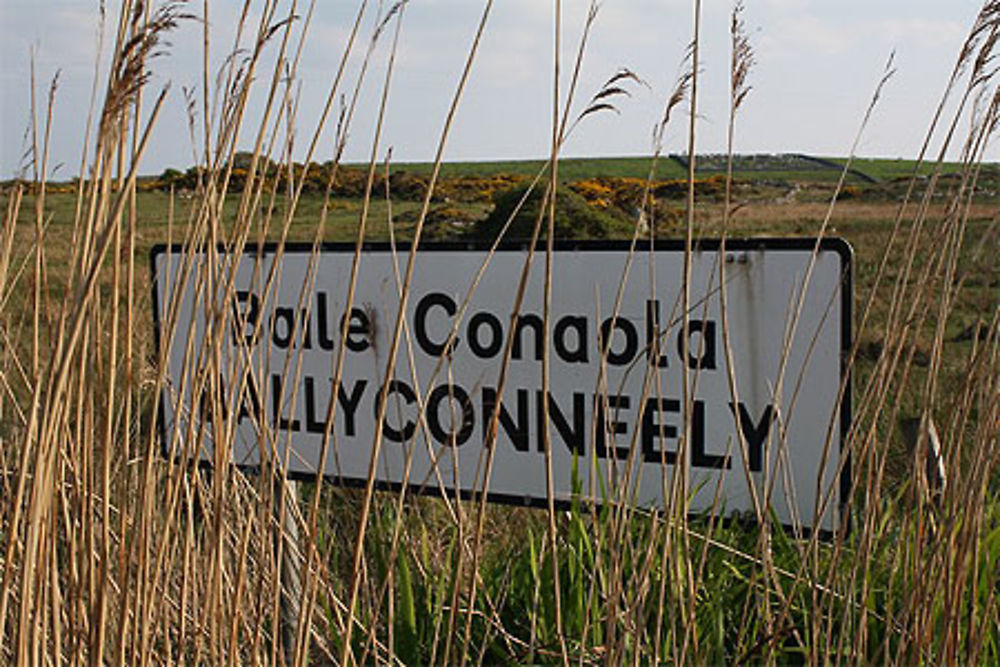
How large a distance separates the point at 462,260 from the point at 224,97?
0.81 meters

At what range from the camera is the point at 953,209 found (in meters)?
1.01

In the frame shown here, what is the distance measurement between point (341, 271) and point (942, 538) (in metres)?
1.03

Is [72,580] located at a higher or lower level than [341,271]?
lower

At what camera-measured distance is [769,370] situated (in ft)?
4.60

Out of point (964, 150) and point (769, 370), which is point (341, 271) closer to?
point (769, 370)

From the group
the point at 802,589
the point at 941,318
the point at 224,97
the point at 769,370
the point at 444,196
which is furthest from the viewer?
the point at 444,196

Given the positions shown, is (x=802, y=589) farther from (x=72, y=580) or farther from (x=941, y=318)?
(x=72, y=580)

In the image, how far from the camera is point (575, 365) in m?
1.54

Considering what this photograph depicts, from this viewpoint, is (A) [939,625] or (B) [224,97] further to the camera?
(A) [939,625]

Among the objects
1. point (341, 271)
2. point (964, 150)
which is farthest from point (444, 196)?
point (964, 150)

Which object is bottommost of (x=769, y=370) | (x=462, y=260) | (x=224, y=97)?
(x=769, y=370)

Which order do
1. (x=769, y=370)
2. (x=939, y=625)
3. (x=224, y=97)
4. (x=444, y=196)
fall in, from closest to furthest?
(x=224, y=97), (x=769, y=370), (x=939, y=625), (x=444, y=196)

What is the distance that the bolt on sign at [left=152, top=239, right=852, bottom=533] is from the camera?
1.36 meters

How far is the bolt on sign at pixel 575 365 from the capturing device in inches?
53.5
